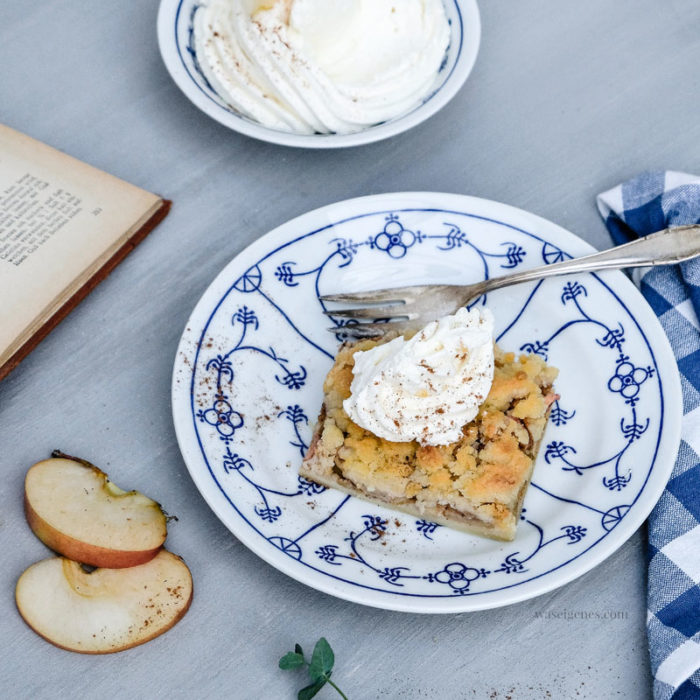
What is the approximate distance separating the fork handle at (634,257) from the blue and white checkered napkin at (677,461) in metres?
0.05

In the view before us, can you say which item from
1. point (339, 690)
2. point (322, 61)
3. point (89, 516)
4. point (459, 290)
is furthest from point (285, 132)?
point (339, 690)

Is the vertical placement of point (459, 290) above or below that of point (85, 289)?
below

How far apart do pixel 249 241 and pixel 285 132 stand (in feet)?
0.90

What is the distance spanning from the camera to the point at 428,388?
1.61 m

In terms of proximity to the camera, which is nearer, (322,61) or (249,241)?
(322,61)

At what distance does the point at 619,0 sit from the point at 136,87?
4.59ft

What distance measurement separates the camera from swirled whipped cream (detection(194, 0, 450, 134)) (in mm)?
1948

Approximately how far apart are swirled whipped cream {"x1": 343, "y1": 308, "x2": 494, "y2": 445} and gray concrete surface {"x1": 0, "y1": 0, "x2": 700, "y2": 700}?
34cm

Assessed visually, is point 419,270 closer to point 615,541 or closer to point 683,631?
point 615,541
